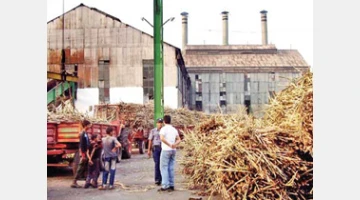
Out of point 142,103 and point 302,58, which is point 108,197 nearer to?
point 142,103

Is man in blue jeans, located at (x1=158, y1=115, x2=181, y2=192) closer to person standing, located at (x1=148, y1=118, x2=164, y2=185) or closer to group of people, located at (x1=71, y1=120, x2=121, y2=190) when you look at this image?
person standing, located at (x1=148, y1=118, x2=164, y2=185)

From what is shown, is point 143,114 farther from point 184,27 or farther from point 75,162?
point 184,27

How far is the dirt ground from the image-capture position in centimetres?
674

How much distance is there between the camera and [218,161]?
6613 millimetres

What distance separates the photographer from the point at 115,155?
24.2 ft

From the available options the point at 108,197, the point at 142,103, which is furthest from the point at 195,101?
the point at 108,197

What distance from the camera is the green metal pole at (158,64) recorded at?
706cm

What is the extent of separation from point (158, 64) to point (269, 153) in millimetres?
1925

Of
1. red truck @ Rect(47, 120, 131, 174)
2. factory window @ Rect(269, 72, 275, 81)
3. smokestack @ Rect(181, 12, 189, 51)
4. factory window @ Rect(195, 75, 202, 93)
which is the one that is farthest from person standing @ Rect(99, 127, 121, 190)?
factory window @ Rect(269, 72, 275, 81)

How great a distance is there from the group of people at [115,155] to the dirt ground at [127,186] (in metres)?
0.09

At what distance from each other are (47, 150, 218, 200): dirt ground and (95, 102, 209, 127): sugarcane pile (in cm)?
50

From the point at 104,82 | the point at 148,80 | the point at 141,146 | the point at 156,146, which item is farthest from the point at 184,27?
the point at 141,146

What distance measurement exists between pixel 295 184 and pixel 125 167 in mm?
2243

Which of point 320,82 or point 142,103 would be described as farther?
point 142,103
